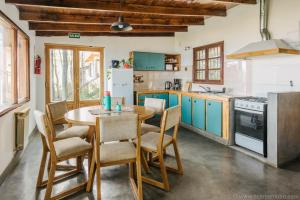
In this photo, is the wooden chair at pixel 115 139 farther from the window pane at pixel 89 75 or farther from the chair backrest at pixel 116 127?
the window pane at pixel 89 75

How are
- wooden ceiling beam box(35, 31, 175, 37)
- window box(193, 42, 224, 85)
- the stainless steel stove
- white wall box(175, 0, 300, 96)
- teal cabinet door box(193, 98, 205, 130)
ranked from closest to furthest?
the stainless steel stove → white wall box(175, 0, 300, 96) → teal cabinet door box(193, 98, 205, 130) → window box(193, 42, 224, 85) → wooden ceiling beam box(35, 31, 175, 37)

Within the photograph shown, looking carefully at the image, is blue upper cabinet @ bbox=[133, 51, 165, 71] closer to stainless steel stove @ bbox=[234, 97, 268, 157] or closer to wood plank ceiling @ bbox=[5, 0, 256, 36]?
wood plank ceiling @ bbox=[5, 0, 256, 36]

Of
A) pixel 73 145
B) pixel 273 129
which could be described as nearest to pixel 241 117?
pixel 273 129

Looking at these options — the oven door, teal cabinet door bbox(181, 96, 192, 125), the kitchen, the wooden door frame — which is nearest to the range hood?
the kitchen

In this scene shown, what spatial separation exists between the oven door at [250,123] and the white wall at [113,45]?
3747mm

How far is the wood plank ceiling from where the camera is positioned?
3.73 m

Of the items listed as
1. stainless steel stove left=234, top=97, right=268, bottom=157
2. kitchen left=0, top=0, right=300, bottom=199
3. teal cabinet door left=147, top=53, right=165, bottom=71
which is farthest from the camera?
teal cabinet door left=147, top=53, right=165, bottom=71

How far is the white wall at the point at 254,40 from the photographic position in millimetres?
3619

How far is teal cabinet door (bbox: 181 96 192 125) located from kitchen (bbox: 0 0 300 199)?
25mm

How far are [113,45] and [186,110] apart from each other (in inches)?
114

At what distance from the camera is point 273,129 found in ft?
10.6

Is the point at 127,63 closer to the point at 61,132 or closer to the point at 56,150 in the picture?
the point at 61,132

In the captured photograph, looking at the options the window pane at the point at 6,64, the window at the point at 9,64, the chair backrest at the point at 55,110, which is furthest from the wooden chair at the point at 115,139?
the window pane at the point at 6,64

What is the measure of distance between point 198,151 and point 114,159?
203cm
